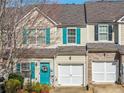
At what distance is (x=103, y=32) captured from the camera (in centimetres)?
4466

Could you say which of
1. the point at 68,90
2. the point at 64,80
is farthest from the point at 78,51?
the point at 68,90

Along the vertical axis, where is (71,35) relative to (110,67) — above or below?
above

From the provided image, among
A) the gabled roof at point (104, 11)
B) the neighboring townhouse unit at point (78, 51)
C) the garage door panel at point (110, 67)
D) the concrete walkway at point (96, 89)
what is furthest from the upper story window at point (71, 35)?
the concrete walkway at point (96, 89)

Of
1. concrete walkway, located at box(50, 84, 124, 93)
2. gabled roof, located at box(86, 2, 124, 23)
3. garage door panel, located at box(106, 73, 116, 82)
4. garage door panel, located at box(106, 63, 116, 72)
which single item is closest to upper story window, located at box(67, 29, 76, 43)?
gabled roof, located at box(86, 2, 124, 23)

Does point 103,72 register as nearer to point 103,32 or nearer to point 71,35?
point 103,32

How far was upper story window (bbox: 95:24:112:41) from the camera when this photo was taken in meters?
44.8

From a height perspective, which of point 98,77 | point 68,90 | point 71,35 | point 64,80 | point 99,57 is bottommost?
point 68,90

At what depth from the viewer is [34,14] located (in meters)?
31.6

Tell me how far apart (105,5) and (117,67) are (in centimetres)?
771

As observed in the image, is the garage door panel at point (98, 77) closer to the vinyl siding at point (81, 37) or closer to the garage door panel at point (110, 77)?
the garage door panel at point (110, 77)

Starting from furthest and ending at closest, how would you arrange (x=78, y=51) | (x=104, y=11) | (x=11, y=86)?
1. (x=104, y=11)
2. (x=78, y=51)
3. (x=11, y=86)

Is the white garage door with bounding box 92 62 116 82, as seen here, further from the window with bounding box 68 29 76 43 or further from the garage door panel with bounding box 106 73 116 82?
the window with bounding box 68 29 76 43

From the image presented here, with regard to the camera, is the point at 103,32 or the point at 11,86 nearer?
the point at 11,86

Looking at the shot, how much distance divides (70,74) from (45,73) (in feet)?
8.54
